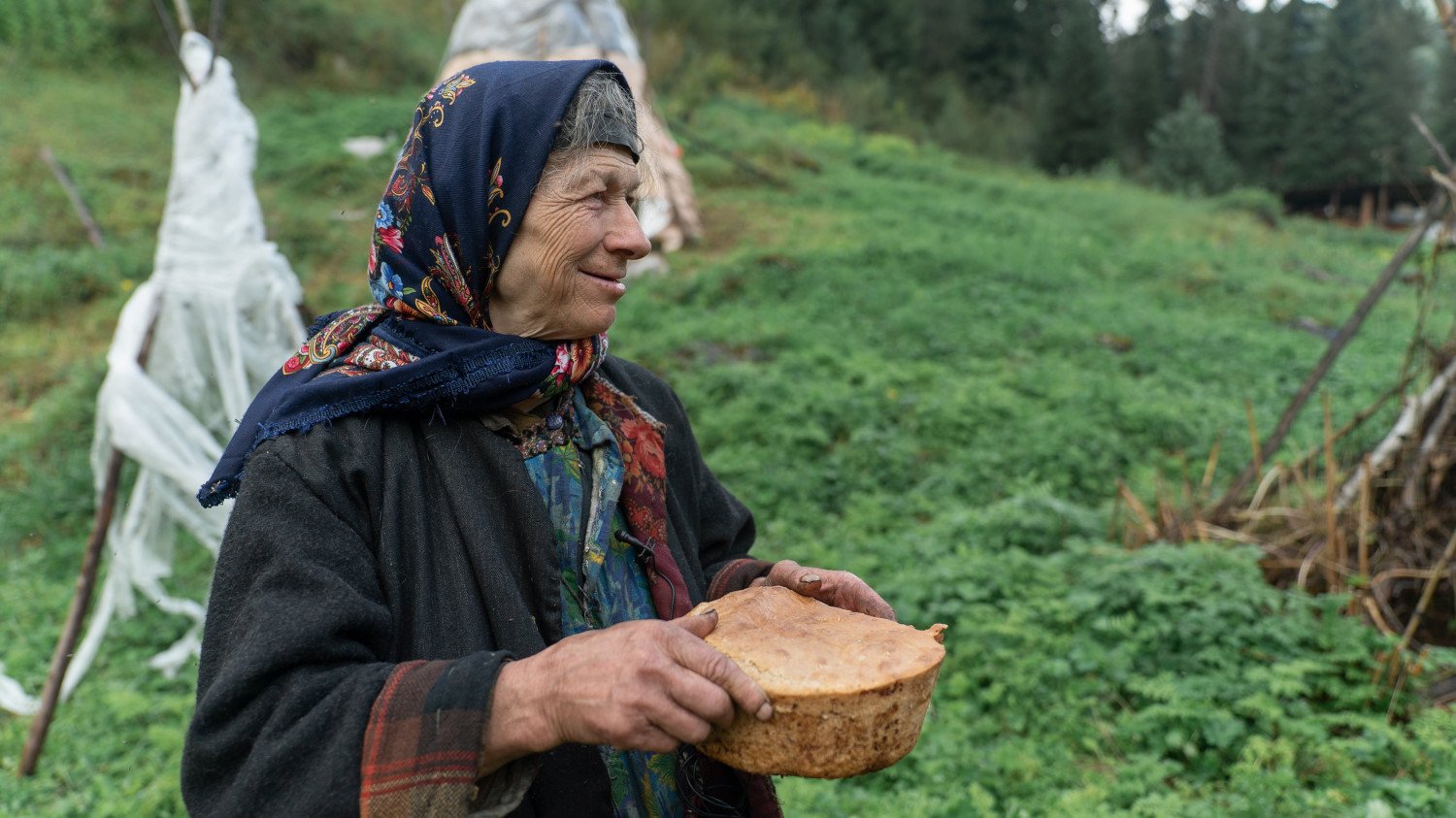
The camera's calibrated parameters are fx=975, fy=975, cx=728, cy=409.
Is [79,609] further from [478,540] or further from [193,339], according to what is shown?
[478,540]

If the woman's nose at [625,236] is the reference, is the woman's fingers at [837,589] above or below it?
below

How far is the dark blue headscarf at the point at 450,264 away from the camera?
1416mm

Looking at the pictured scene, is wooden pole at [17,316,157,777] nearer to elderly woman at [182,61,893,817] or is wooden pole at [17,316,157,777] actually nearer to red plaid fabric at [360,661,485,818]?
elderly woman at [182,61,893,817]

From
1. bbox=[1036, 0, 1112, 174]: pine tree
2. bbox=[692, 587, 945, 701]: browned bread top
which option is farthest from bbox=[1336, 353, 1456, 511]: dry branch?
bbox=[1036, 0, 1112, 174]: pine tree

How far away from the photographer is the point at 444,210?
4.81 ft

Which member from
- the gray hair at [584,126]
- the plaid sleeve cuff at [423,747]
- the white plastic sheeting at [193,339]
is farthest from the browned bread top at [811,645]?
the white plastic sheeting at [193,339]

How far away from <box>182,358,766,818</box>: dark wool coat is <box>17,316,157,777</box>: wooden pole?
307 cm

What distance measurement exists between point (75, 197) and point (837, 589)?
11.0 metres

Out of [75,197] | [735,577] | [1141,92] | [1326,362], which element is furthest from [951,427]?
[1141,92]

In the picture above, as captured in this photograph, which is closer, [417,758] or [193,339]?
[417,758]

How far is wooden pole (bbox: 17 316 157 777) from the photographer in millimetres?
3801

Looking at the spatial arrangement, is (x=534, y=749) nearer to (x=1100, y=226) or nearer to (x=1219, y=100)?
(x=1100, y=226)

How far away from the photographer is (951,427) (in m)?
6.88

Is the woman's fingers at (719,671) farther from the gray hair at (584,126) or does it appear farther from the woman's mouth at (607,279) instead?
the gray hair at (584,126)
